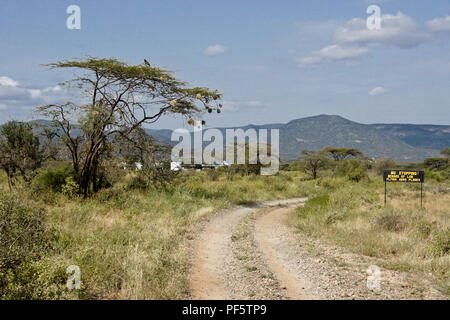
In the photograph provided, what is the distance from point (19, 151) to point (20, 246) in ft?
37.9

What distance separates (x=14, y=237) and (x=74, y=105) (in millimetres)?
9198

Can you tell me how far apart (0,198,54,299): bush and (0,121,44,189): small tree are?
7.89m

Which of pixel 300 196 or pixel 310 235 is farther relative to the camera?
pixel 300 196

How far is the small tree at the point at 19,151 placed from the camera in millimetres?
14406

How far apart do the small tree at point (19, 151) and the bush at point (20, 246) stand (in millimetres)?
7888

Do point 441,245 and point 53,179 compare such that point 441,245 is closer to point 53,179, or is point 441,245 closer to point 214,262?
point 214,262

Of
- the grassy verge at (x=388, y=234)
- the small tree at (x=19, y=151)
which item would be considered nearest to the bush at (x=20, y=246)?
the grassy verge at (x=388, y=234)

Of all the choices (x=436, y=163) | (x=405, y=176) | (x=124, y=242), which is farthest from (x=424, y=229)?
(x=436, y=163)

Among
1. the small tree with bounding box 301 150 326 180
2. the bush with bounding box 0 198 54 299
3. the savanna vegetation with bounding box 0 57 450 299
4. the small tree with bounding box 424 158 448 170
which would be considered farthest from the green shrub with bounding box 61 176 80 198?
the small tree with bounding box 424 158 448 170

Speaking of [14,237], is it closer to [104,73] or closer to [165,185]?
[104,73]

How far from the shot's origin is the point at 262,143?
4159cm

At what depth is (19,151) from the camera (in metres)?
15.6

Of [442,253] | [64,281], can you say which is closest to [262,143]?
[442,253]

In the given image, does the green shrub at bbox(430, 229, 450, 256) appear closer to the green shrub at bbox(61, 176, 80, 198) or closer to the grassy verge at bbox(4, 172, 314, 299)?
the grassy verge at bbox(4, 172, 314, 299)
